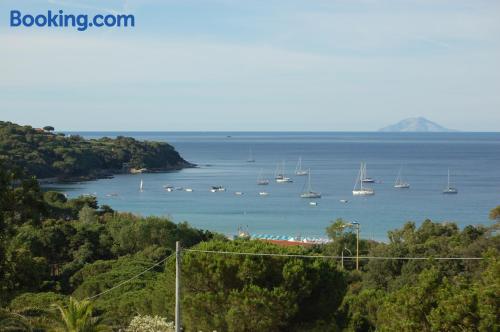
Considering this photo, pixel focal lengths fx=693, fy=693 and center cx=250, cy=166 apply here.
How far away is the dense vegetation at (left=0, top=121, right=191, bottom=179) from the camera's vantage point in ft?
230

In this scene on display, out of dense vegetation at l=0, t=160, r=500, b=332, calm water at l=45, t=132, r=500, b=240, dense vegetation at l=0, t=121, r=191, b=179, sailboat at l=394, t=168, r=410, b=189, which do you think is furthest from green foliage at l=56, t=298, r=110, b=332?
sailboat at l=394, t=168, r=410, b=189

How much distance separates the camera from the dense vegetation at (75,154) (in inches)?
2766

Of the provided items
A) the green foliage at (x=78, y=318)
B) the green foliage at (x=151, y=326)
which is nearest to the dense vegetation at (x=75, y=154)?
the green foliage at (x=151, y=326)

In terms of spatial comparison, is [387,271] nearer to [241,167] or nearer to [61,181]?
[61,181]

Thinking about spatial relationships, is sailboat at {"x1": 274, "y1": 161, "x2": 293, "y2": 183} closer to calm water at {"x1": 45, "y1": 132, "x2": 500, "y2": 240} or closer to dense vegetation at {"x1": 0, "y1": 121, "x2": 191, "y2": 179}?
calm water at {"x1": 45, "y1": 132, "x2": 500, "y2": 240}

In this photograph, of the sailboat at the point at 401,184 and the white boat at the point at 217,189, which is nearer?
the white boat at the point at 217,189

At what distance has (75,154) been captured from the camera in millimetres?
78500

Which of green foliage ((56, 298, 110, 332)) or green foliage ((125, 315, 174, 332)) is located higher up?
green foliage ((56, 298, 110, 332))

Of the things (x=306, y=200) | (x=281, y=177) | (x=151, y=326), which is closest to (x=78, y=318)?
(x=151, y=326)

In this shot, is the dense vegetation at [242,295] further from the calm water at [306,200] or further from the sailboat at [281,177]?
the sailboat at [281,177]

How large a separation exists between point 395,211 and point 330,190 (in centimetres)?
1452

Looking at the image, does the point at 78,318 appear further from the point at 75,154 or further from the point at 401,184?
the point at 75,154

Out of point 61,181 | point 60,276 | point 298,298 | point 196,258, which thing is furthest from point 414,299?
point 61,181

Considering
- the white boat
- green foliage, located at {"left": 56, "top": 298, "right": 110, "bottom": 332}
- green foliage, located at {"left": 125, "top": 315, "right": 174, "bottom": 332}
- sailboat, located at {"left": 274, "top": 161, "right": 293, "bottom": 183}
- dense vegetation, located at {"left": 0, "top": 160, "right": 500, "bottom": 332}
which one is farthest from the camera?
sailboat, located at {"left": 274, "top": 161, "right": 293, "bottom": 183}
